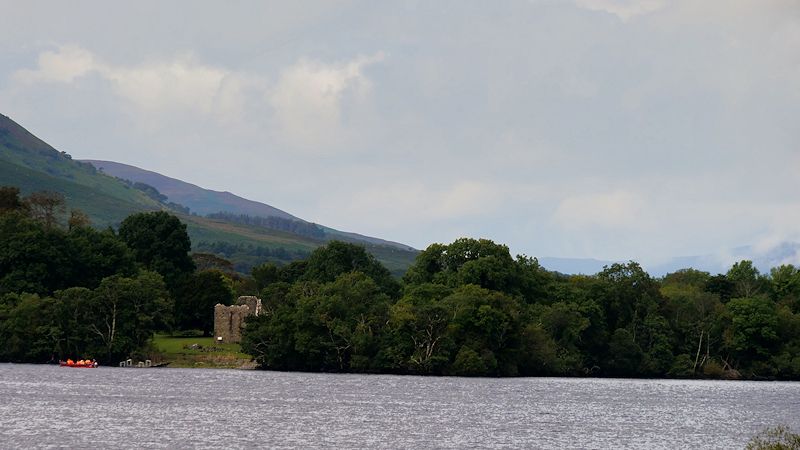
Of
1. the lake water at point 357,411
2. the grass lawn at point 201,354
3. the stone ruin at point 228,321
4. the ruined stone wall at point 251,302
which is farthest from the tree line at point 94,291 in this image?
the stone ruin at point 228,321

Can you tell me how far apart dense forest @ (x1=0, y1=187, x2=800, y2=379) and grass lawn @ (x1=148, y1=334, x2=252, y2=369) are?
3.46m

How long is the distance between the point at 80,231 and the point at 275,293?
113 ft

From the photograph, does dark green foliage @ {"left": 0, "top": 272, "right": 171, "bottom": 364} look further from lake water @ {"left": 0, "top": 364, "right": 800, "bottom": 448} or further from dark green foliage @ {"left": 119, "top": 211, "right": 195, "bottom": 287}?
dark green foliage @ {"left": 119, "top": 211, "right": 195, "bottom": 287}

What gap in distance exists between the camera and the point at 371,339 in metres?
126

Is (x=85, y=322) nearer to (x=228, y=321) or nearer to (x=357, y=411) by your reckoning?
(x=228, y=321)

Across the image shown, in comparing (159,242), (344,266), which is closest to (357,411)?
(344,266)

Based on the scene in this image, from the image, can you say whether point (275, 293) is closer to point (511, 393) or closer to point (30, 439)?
point (511, 393)

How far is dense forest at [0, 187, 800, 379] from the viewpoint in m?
127

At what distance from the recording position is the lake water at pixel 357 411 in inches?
2638

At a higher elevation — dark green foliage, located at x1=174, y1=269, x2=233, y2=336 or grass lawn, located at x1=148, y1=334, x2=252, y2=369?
dark green foliage, located at x1=174, y1=269, x2=233, y2=336

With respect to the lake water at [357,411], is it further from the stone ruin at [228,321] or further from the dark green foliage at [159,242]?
the dark green foliage at [159,242]

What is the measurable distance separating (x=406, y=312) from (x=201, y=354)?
2527cm

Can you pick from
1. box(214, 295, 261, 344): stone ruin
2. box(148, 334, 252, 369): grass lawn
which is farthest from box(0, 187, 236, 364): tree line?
box(214, 295, 261, 344): stone ruin

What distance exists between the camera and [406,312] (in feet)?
420
